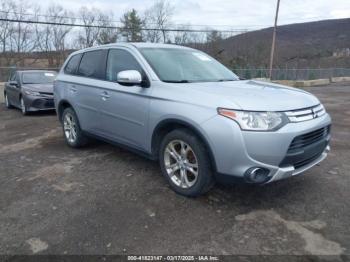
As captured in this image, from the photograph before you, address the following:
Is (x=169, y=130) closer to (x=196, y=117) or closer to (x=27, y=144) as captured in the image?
(x=196, y=117)

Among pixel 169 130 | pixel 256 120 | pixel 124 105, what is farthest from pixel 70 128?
pixel 256 120

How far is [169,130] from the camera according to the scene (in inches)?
154

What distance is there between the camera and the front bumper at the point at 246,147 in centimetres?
313

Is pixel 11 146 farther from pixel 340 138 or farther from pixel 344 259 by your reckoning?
pixel 340 138

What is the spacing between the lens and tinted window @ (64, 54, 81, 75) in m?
5.75

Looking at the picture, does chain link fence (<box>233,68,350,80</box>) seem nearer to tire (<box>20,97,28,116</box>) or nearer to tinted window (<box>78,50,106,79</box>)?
tire (<box>20,97,28,116</box>)

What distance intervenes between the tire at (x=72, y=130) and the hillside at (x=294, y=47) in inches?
1352

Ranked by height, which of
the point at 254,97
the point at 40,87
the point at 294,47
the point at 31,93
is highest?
the point at 294,47

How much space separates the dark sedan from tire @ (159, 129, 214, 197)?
7.24 metres

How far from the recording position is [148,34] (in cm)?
4366

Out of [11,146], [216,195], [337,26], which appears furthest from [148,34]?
[337,26]

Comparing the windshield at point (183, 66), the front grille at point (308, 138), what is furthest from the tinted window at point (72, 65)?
the front grille at point (308, 138)

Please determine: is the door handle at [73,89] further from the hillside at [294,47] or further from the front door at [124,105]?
the hillside at [294,47]

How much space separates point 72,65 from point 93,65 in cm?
84
